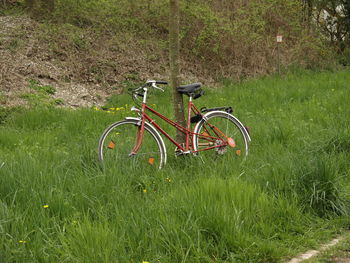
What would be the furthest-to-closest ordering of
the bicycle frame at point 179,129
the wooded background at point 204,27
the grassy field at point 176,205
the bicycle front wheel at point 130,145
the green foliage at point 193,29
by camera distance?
1. the wooded background at point 204,27
2. the green foliage at point 193,29
3. the bicycle frame at point 179,129
4. the bicycle front wheel at point 130,145
5. the grassy field at point 176,205

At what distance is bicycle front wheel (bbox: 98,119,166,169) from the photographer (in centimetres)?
533

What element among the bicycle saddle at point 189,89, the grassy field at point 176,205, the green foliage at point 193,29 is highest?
the green foliage at point 193,29

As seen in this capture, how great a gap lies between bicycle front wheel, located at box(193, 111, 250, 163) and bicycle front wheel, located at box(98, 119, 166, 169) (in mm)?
499

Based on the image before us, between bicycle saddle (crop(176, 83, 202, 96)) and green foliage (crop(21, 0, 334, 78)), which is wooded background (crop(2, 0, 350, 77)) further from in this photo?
bicycle saddle (crop(176, 83, 202, 96))

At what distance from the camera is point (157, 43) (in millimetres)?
14203

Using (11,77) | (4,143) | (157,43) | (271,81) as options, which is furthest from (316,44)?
(4,143)

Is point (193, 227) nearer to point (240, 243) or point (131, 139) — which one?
point (240, 243)

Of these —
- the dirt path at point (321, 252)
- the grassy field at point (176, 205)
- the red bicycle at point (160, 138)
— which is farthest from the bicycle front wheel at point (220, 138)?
the dirt path at point (321, 252)

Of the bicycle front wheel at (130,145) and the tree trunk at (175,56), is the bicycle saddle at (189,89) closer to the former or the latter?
the tree trunk at (175,56)

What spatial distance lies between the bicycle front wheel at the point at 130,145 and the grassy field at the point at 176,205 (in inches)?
6.1

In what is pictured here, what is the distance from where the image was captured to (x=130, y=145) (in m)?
5.53

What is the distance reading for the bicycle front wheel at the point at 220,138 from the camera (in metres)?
5.83

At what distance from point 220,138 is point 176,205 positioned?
2220 millimetres

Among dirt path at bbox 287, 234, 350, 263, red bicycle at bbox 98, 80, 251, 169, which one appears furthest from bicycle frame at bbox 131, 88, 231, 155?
dirt path at bbox 287, 234, 350, 263
